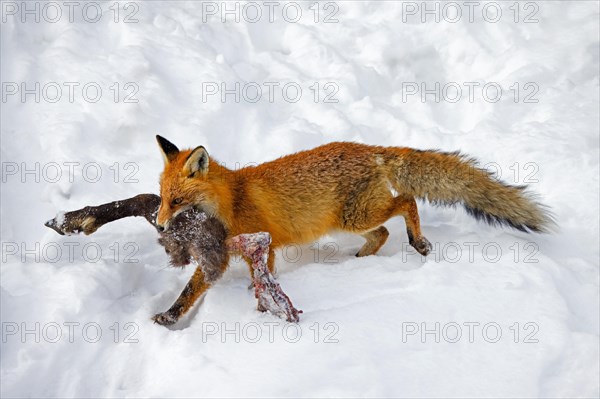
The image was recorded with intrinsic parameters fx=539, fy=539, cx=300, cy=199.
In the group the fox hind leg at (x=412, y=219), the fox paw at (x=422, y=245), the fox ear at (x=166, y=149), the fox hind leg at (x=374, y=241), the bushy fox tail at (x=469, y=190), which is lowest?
the fox hind leg at (x=374, y=241)

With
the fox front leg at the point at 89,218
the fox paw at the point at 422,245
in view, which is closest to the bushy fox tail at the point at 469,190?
the fox paw at the point at 422,245

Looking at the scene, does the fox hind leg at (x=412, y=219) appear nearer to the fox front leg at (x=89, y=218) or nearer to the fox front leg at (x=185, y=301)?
the fox front leg at (x=185, y=301)

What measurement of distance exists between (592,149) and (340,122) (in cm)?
247

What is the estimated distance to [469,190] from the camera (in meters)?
4.47

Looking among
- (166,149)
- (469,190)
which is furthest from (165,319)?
(469,190)

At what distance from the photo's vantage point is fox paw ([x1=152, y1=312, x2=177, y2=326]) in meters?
3.69

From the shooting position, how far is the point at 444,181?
450cm

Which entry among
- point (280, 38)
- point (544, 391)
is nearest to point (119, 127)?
point (280, 38)

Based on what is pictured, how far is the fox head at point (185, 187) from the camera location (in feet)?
12.3

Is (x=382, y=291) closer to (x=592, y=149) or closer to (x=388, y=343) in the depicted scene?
(x=388, y=343)

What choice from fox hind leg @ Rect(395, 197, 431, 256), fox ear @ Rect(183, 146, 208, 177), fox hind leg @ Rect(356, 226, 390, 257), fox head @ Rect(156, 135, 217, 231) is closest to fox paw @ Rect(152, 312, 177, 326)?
fox head @ Rect(156, 135, 217, 231)

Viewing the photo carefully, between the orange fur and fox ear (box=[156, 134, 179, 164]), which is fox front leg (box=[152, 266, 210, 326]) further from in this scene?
fox ear (box=[156, 134, 179, 164])

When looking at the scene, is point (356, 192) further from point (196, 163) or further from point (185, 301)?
point (185, 301)

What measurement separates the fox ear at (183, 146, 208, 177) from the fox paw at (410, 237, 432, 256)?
5.95 feet
